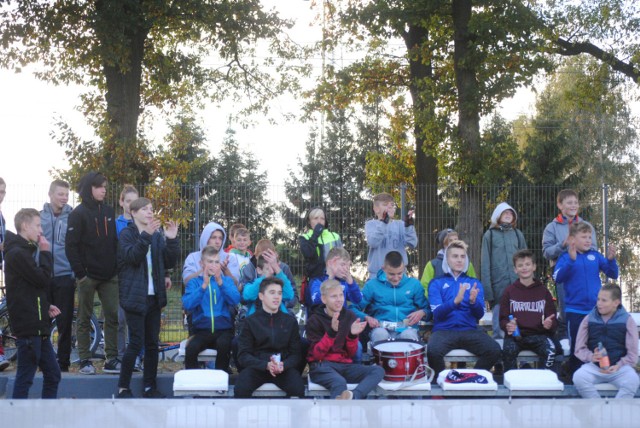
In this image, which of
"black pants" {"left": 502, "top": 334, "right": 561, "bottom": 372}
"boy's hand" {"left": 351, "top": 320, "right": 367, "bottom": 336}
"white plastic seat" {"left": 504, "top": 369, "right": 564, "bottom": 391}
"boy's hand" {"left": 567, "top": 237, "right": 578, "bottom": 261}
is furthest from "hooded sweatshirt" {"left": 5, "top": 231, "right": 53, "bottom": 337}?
"boy's hand" {"left": 567, "top": 237, "right": 578, "bottom": 261}

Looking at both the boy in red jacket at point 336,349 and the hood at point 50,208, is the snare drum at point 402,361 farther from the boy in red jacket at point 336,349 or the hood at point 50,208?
the hood at point 50,208

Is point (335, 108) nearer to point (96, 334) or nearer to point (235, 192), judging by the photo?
A: point (235, 192)

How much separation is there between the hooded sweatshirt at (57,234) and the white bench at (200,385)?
2545 millimetres

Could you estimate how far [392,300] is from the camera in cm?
876

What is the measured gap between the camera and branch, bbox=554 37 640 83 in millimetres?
19484

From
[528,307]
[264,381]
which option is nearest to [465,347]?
[528,307]

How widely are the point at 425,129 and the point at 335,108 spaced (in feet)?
12.4

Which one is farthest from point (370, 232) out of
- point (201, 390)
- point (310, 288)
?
point (201, 390)

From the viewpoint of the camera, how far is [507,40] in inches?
663

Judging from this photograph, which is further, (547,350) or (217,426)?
(547,350)

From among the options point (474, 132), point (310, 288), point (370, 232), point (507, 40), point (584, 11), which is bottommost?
point (310, 288)

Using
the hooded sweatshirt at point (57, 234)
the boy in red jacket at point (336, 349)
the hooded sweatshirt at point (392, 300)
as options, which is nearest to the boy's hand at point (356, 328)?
the boy in red jacket at point (336, 349)

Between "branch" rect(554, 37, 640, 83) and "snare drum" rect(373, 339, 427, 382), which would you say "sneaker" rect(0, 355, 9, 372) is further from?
"branch" rect(554, 37, 640, 83)

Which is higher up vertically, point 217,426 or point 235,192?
point 235,192
